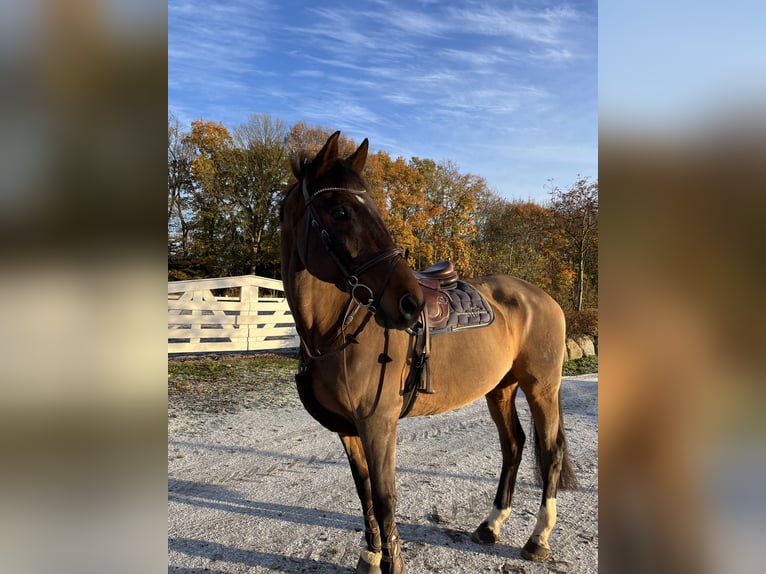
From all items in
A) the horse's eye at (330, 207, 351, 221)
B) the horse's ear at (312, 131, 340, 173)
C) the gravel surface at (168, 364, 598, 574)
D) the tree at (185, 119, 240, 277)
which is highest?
the tree at (185, 119, 240, 277)

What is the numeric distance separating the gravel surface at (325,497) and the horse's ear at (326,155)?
252 cm

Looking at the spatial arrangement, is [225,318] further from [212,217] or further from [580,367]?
[580,367]

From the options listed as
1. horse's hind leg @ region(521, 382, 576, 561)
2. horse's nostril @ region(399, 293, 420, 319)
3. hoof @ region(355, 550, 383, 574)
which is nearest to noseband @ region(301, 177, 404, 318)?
horse's nostril @ region(399, 293, 420, 319)

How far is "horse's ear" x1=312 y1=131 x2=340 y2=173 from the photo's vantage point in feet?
7.37

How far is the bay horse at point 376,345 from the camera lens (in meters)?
2.15

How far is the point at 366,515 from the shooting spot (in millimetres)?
2867

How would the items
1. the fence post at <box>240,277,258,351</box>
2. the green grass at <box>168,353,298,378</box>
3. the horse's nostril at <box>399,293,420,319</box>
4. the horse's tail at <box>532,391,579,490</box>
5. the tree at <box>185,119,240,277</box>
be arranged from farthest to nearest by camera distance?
1. the tree at <box>185,119,240,277</box>
2. the fence post at <box>240,277,258,351</box>
3. the green grass at <box>168,353,298,378</box>
4. the horse's tail at <box>532,391,579,490</box>
5. the horse's nostril at <box>399,293,420,319</box>

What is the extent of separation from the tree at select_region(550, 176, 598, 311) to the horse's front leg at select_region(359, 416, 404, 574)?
40.8ft

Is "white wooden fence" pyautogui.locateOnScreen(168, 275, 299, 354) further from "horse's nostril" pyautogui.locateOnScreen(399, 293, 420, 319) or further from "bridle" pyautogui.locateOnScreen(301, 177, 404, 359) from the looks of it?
"horse's nostril" pyautogui.locateOnScreen(399, 293, 420, 319)

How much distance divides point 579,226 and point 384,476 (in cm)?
1447

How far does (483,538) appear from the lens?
128 inches
